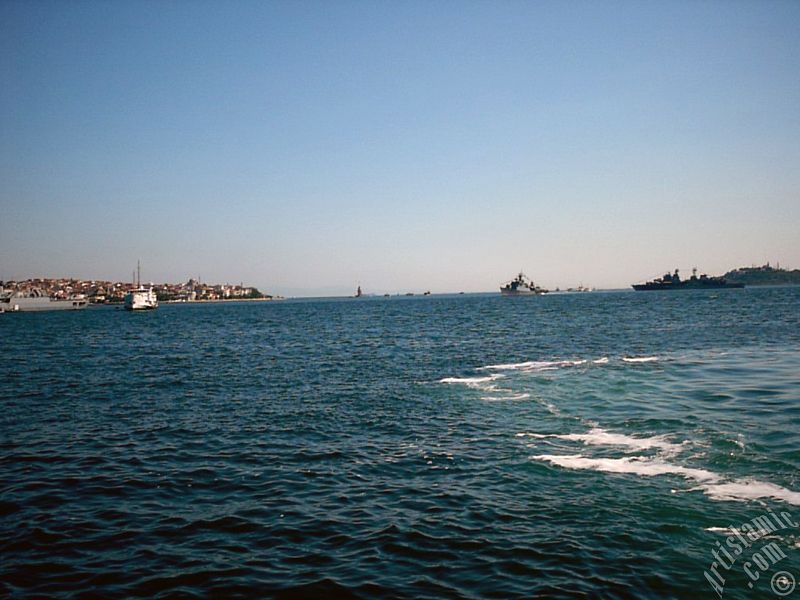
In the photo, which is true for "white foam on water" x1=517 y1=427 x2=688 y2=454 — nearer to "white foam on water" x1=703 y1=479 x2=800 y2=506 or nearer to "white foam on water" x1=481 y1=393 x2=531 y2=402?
"white foam on water" x1=703 y1=479 x2=800 y2=506

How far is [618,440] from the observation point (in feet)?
60.4

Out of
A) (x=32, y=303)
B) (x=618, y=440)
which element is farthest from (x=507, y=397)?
(x=32, y=303)

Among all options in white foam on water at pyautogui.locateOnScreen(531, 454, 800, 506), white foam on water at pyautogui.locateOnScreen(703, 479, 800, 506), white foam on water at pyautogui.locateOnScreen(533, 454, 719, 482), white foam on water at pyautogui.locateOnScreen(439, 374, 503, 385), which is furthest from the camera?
white foam on water at pyautogui.locateOnScreen(439, 374, 503, 385)

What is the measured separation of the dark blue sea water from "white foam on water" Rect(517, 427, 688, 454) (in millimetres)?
105

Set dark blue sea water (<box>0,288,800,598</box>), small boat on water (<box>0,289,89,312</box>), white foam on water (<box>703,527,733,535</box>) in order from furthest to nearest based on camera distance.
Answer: small boat on water (<box>0,289,89,312</box>), white foam on water (<box>703,527,733,535</box>), dark blue sea water (<box>0,288,800,598</box>)

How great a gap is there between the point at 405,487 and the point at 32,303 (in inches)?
8332

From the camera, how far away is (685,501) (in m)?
12.8

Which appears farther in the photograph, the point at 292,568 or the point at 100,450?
the point at 100,450

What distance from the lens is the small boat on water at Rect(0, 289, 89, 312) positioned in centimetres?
17725

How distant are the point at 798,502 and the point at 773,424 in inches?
331

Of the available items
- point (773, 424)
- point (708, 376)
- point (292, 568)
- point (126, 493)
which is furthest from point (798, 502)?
point (708, 376)

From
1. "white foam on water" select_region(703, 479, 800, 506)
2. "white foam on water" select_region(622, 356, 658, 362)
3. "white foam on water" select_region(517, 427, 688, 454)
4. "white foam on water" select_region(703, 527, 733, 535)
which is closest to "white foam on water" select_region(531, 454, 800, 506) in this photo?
"white foam on water" select_region(703, 479, 800, 506)

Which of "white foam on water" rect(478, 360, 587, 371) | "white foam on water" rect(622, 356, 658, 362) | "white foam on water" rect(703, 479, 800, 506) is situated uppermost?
"white foam on water" rect(622, 356, 658, 362)

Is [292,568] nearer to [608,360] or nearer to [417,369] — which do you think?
[417,369]
